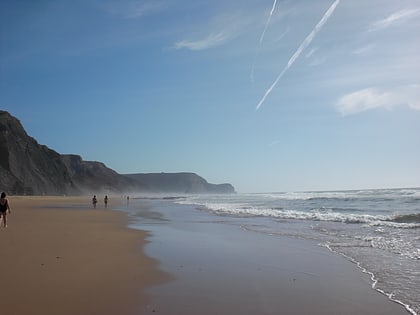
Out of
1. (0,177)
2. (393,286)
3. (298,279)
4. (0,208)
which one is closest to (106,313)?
(298,279)

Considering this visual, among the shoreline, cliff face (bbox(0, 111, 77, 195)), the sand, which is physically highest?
cliff face (bbox(0, 111, 77, 195))

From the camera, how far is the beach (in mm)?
5441

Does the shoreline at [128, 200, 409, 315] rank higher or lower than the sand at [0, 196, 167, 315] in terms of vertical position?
lower

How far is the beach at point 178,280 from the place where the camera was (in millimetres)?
5441

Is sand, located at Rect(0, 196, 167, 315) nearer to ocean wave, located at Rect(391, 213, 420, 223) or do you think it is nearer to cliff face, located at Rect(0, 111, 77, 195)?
ocean wave, located at Rect(391, 213, 420, 223)

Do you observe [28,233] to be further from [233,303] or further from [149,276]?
[233,303]

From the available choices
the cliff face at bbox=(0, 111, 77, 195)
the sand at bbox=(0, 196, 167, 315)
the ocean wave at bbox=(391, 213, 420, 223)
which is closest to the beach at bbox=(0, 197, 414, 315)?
the sand at bbox=(0, 196, 167, 315)

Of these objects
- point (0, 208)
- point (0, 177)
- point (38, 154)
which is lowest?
point (0, 208)

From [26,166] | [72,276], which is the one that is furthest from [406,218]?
[26,166]

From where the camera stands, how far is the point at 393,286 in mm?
6883

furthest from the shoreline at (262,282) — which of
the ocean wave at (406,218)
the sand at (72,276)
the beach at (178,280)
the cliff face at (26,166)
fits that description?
the cliff face at (26,166)

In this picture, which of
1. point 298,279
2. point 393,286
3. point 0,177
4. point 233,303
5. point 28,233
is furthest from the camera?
point 0,177

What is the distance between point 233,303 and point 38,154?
85041 millimetres

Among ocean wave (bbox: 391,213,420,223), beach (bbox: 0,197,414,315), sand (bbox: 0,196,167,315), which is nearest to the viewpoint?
sand (bbox: 0,196,167,315)
